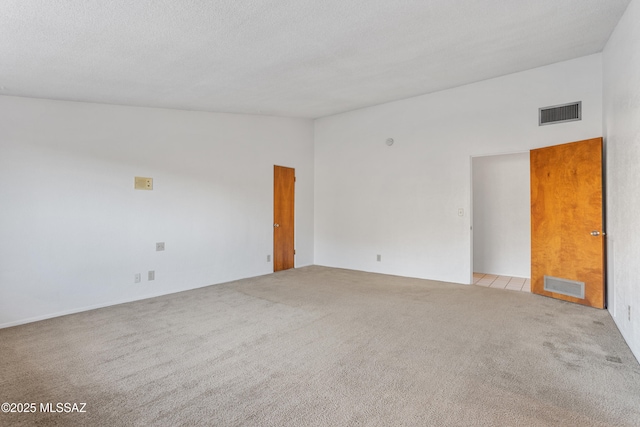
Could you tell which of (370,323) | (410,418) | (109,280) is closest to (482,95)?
(370,323)

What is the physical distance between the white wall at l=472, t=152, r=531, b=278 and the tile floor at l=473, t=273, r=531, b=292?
8.4 inches

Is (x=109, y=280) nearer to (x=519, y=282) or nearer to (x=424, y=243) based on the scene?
(x=424, y=243)

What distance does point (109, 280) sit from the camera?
165 inches

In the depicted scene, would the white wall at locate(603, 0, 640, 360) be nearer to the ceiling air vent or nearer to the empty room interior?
the empty room interior

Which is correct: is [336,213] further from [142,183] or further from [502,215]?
[142,183]

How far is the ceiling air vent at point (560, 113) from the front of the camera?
13.9 ft

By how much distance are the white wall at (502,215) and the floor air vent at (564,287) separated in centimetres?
127

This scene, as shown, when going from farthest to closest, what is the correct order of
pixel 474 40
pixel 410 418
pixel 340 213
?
1. pixel 340 213
2. pixel 474 40
3. pixel 410 418

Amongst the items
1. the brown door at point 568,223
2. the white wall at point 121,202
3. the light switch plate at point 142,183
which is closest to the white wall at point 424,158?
the brown door at point 568,223

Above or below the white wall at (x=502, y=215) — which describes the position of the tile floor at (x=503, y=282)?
below

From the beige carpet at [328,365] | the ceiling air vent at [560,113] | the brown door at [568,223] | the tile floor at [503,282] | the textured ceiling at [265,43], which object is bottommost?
the beige carpet at [328,365]

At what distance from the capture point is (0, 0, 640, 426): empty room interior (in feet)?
7.31

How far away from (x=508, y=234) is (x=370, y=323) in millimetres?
3675

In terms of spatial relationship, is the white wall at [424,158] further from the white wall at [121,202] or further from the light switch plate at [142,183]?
the light switch plate at [142,183]
